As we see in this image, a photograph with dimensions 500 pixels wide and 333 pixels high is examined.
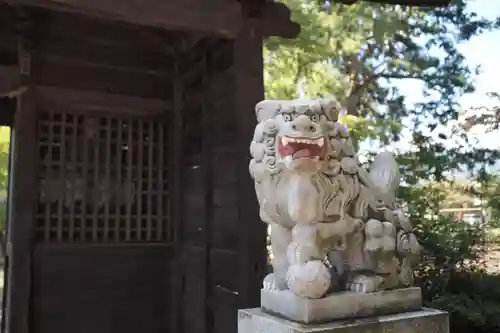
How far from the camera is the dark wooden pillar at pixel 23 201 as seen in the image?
4520 mm

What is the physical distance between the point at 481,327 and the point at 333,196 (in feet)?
11.9

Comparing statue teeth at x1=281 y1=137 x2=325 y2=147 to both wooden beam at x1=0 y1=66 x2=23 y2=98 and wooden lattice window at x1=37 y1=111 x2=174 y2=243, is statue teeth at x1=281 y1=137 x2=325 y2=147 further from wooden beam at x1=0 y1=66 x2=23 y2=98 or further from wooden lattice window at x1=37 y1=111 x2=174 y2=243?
wooden beam at x1=0 y1=66 x2=23 y2=98

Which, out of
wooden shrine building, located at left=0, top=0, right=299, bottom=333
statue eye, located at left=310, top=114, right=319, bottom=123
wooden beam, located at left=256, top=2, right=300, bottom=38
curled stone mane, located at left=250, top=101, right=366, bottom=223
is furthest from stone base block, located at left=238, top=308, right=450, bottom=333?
wooden beam, located at left=256, top=2, right=300, bottom=38

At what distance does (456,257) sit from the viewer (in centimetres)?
579

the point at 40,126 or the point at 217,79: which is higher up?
the point at 217,79

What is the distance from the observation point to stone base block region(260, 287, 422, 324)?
2.11m

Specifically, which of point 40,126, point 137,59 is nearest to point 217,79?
point 137,59

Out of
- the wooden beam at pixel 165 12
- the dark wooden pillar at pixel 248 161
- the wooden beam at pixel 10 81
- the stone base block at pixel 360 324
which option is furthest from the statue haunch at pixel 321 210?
the wooden beam at pixel 10 81

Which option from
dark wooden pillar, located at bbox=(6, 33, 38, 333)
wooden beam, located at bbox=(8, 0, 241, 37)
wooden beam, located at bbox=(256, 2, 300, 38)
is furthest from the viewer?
dark wooden pillar, located at bbox=(6, 33, 38, 333)

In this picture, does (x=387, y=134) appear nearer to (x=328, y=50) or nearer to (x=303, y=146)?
(x=328, y=50)

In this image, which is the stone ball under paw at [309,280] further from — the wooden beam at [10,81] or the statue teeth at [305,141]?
the wooden beam at [10,81]

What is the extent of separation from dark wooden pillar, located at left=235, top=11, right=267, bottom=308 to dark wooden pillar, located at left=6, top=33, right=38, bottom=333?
7.22ft

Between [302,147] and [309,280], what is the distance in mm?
587

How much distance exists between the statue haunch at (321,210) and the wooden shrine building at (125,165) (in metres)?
1.57
